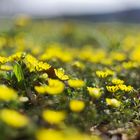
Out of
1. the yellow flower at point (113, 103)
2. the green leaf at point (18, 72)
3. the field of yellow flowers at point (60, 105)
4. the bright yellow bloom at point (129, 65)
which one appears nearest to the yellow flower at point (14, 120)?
the field of yellow flowers at point (60, 105)

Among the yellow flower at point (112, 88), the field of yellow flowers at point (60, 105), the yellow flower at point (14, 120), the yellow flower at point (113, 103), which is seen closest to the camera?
the yellow flower at point (14, 120)

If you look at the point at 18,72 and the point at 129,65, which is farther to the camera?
the point at 129,65

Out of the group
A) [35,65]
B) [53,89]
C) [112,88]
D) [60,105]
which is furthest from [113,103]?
[35,65]

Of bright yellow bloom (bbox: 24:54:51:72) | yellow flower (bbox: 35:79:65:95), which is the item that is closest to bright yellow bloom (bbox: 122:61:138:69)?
bright yellow bloom (bbox: 24:54:51:72)

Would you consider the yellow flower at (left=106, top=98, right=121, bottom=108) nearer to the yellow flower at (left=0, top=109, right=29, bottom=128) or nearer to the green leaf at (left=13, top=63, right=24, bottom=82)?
the green leaf at (left=13, top=63, right=24, bottom=82)

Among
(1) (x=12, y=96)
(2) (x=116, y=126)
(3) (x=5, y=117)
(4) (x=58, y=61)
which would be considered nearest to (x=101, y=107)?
(2) (x=116, y=126)

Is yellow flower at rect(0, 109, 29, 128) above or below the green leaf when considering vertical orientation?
below

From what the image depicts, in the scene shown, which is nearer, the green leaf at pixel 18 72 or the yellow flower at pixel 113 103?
the yellow flower at pixel 113 103

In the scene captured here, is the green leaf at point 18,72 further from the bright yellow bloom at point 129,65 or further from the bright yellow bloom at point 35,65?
the bright yellow bloom at point 129,65

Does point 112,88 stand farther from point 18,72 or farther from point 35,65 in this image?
point 18,72

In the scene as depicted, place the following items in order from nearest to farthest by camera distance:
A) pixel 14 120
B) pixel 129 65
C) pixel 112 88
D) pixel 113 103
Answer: pixel 14 120 < pixel 113 103 < pixel 112 88 < pixel 129 65

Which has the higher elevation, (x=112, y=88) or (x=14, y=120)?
(x=112, y=88)
